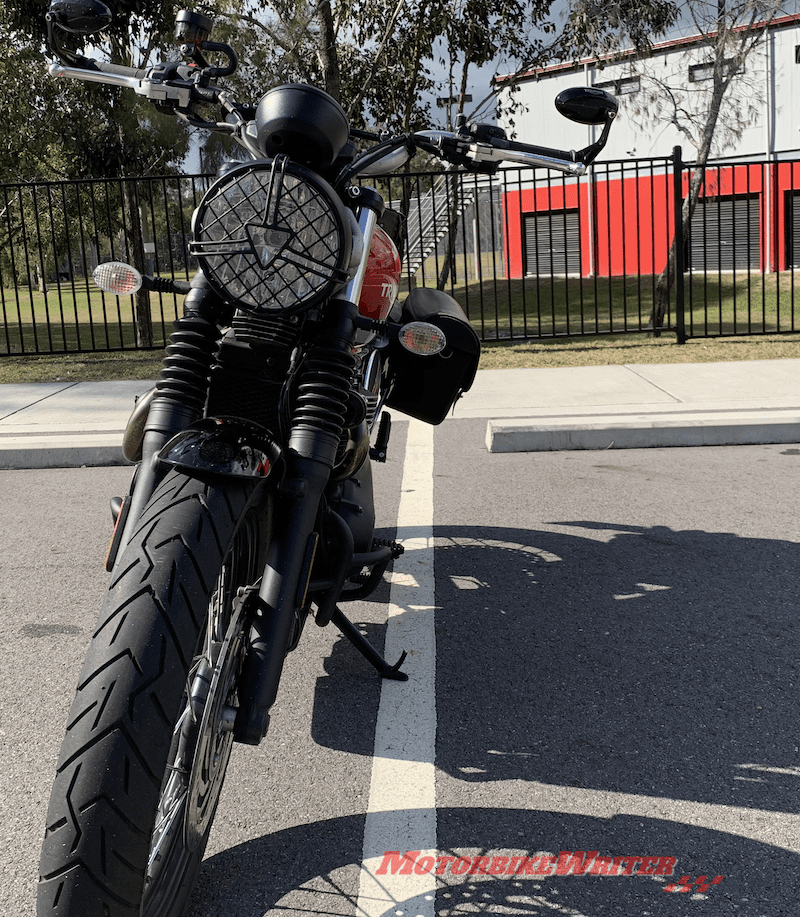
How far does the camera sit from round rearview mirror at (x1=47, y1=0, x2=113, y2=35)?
274cm

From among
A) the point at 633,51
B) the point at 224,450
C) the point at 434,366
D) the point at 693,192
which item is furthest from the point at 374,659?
the point at 633,51

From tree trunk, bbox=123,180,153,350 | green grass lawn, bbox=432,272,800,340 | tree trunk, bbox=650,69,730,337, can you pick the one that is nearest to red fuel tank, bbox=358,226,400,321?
green grass lawn, bbox=432,272,800,340

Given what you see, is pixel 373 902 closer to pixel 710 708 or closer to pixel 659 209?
pixel 710 708

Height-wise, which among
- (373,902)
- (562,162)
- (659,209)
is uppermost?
(659,209)

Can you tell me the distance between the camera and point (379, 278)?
287 centimetres

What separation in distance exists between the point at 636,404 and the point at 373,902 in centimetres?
559

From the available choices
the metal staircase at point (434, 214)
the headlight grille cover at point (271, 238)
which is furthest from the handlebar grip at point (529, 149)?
the metal staircase at point (434, 214)

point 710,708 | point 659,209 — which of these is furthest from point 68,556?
point 659,209

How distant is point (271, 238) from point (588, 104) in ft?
3.51

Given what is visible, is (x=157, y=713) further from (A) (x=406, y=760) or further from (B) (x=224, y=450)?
(A) (x=406, y=760)

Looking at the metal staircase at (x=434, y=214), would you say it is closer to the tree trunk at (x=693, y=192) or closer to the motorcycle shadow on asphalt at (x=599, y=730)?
the tree trunk at (x=693, y=192)

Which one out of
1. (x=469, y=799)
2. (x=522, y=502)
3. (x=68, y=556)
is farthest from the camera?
(x=522, y=502)

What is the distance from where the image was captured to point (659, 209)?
78.9 feet

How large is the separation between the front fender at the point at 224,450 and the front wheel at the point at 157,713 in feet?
0.11
